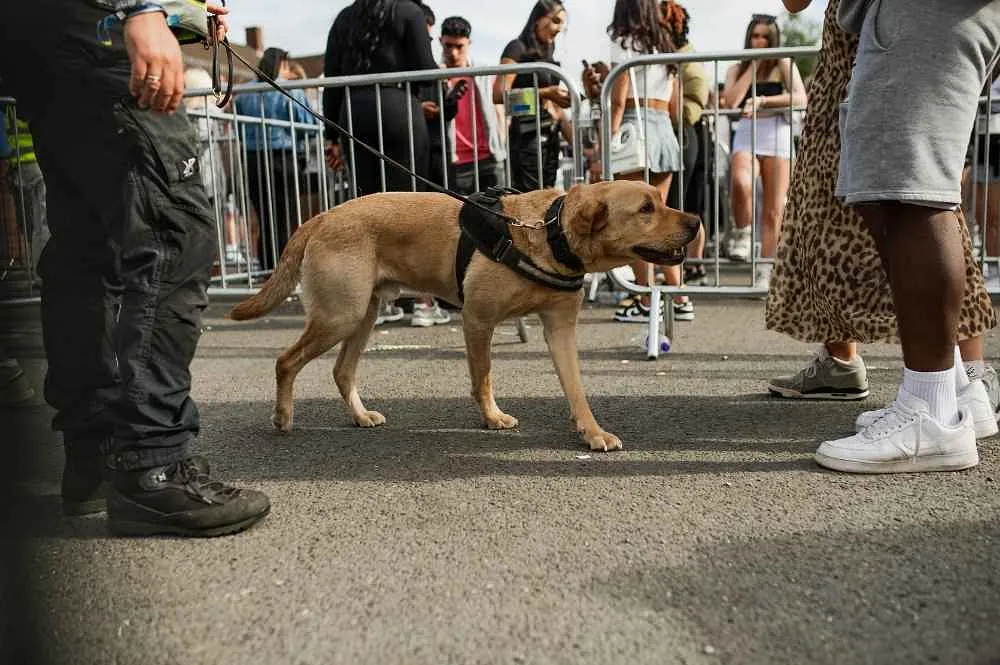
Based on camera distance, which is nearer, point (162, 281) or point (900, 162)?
point (162, 281)

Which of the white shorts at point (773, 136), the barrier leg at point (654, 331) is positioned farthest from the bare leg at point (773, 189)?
the barrier leg at point (654, 331)

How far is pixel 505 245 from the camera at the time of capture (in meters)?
3.28

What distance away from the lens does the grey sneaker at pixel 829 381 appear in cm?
382

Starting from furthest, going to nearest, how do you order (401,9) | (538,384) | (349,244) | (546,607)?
1. (401,9)
2. (538,384)
3. (349,244)
4. (546,607)

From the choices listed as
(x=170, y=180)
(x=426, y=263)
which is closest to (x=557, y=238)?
(x=426, y=263)

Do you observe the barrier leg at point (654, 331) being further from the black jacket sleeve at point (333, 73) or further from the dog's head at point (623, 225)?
the black jacket sleeve at point (333, 73)

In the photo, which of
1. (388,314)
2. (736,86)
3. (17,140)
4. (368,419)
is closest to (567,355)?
(368,419)

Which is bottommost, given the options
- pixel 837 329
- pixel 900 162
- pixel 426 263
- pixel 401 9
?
pixel 837 329

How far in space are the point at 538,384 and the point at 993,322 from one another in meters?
1.99

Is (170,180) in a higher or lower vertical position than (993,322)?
higher

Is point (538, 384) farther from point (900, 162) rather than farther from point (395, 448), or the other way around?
point (900, 162)

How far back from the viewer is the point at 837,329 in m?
3.52

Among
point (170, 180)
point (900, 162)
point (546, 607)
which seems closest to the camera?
point (546, 607)

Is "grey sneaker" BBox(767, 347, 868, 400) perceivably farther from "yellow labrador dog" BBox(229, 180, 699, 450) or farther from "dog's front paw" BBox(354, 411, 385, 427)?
"dog's front paw" BBox(354, 411, 385, 427)
